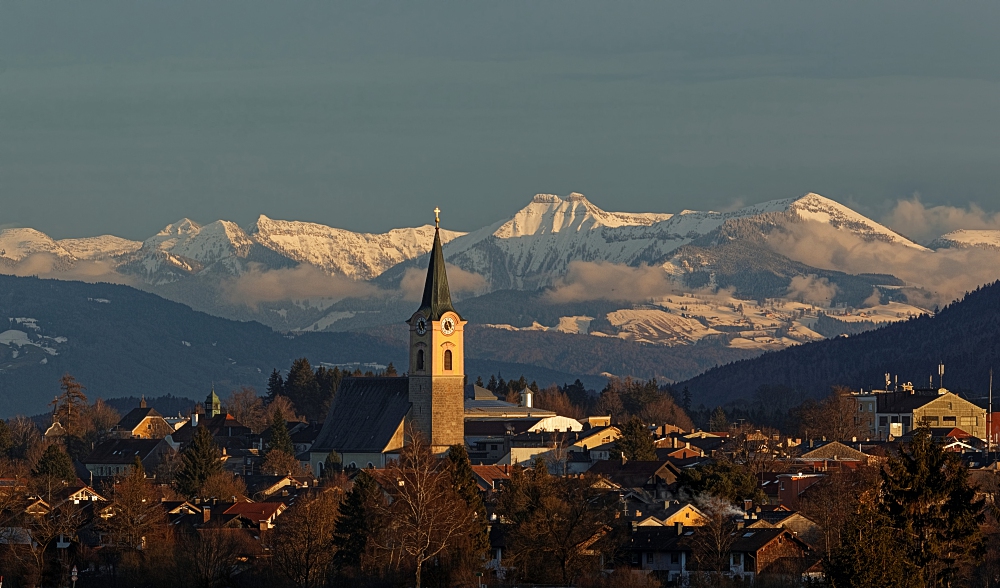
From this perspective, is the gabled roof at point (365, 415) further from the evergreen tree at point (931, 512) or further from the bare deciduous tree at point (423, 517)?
the evergreen tree at point (931, 512)

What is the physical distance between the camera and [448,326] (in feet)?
489

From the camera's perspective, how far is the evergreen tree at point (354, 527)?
89562mm

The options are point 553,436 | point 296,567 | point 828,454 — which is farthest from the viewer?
point 553,436

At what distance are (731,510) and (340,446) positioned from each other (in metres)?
59.8

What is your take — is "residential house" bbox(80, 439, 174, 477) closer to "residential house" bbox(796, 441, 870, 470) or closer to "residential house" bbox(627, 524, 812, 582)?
"residential house" bbox(796, 441, 870, 470)

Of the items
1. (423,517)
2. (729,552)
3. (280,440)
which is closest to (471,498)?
(423,517)

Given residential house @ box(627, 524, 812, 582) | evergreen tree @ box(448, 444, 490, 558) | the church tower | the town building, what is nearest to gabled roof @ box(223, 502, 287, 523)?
evergreen tree @ box(448, 444, 490, 558)

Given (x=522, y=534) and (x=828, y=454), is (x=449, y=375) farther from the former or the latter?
(x=522, y=534)

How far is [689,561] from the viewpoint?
8912 cm

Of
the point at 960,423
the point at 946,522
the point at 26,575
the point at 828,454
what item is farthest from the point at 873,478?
the point at 960,423

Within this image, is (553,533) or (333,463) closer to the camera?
(553,533)

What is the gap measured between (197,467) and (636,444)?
90.3 feet

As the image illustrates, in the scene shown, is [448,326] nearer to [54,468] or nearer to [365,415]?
[365,415]

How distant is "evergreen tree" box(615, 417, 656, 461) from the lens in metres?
136
